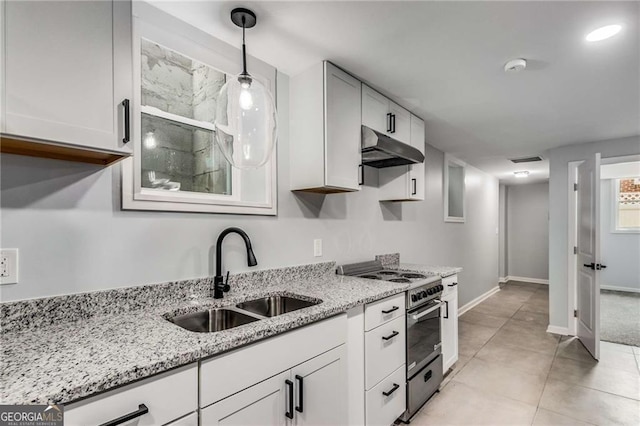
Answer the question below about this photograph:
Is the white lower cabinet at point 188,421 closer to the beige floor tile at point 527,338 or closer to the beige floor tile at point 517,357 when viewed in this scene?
the beige floor tile at point 517,357

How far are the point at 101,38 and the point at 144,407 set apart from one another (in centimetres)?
125

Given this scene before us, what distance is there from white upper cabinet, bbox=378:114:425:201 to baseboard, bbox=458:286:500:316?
8.53 feet

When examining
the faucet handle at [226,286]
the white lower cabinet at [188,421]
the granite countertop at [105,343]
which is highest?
the faucet handle at [226,286]

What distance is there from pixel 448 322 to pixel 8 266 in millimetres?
2874

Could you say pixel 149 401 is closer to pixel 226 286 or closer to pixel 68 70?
pixel 226 286

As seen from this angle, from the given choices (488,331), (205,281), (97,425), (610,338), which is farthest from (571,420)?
(97,425)

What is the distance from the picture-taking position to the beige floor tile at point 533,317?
173 inches

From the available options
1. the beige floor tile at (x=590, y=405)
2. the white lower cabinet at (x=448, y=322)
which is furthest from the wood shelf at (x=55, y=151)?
the beige floor tile at (x=590, y=405)

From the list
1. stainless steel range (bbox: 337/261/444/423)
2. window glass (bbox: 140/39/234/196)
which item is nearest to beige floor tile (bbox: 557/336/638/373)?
stainless steel range (bbox: 337/261/444/423)

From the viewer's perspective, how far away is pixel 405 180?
306cm

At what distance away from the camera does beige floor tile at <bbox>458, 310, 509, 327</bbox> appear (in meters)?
4.35

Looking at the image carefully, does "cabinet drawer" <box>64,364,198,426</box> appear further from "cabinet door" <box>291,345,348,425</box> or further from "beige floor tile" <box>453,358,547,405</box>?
"beige floor tile" <box>453,358,547,405</box>

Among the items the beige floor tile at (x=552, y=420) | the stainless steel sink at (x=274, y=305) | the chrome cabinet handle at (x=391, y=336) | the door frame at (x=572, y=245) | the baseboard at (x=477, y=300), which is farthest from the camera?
the baseboard at (x=477, y=300)


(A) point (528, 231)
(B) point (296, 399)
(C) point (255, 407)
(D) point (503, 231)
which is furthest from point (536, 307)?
(C) point (255, 407)
